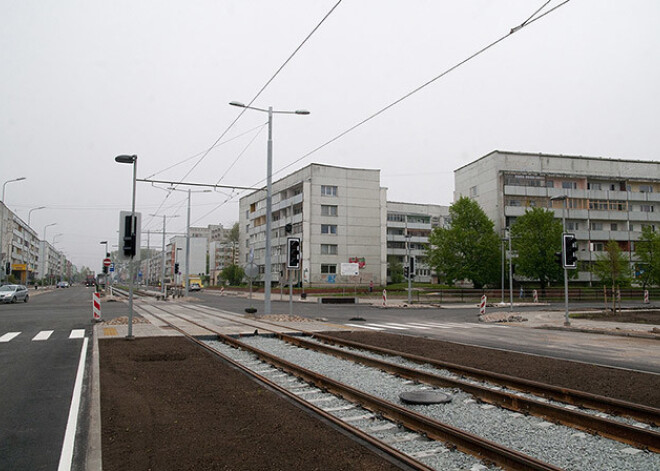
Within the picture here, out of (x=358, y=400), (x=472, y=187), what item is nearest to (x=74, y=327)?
(x=358, y=400)

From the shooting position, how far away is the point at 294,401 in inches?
277

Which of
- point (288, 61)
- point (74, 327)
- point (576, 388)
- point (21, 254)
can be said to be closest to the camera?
point (576, 388)

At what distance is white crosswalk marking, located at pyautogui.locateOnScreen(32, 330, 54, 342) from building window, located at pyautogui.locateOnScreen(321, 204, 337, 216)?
165 ft

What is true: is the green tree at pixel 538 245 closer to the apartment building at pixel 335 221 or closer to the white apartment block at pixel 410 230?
the apartment building at pixel 335 221

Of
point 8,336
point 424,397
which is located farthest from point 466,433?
point 8,336

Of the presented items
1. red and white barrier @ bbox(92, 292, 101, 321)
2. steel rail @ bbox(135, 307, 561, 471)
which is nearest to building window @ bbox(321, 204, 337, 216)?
red and white barrier @ bbox(92, 292, 101, 321)

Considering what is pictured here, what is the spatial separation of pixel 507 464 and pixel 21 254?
115449 millimetres

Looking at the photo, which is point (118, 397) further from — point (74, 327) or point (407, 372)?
point (74, 327)

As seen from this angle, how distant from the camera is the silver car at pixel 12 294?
1404 inches

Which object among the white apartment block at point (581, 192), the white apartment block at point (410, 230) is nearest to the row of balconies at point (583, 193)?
the white apartment block at point (581, 192)

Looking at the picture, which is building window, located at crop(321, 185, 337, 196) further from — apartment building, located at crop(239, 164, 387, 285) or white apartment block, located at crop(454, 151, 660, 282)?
white apartment block, located at crop(454, 151, 660, 282)

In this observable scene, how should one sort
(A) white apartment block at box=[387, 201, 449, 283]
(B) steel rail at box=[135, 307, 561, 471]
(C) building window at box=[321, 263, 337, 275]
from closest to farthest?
(B) steel rail at box=[135, 307, 561, 471], (C) building window at box=[321, 263, 337, 275], (A) white apartment block at box=[387, 201, 449, 283]

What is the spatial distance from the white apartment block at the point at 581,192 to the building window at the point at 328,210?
17.8 metres

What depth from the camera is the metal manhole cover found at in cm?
681
